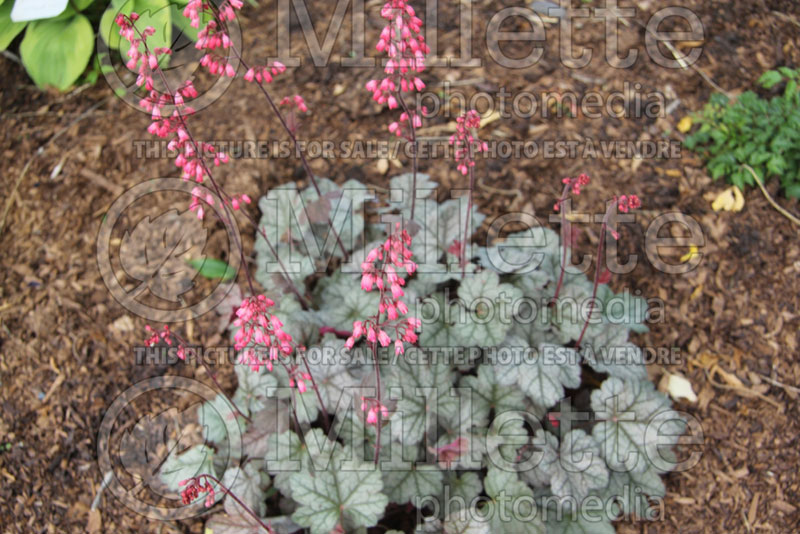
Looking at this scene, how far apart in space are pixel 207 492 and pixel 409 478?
0.81m

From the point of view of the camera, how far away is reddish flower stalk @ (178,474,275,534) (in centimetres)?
197

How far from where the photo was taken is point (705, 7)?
4180 mm

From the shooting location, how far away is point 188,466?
8.82ft

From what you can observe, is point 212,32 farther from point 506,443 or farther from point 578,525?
point 578,525

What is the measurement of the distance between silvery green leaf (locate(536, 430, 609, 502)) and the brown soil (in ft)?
1.62

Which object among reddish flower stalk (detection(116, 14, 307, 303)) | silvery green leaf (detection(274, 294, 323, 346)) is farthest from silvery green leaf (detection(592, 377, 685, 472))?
reddish flower stalk (detection(116, 14, 307, 303))

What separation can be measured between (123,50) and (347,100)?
1.28 metres

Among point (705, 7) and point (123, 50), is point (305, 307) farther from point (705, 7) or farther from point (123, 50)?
point (705, 7)

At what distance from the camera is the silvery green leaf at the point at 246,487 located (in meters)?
2.56

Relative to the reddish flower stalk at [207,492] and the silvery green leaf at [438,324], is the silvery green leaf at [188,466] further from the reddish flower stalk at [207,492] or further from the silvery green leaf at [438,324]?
the silvery green leaf at [438,324]

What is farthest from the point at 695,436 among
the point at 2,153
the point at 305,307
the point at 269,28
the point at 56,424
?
the point at 2,153

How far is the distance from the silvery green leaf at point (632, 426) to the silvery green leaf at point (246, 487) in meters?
1.41

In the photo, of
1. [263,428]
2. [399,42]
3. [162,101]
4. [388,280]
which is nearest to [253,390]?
[263,428]

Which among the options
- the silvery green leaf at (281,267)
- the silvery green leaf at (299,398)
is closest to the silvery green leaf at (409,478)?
the silvery green leaf at (299,398)
